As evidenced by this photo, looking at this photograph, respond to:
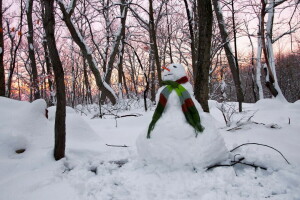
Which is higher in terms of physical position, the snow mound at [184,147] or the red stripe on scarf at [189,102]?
the red stripe on scarf at [189,102]

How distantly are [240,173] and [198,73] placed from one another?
1870mm

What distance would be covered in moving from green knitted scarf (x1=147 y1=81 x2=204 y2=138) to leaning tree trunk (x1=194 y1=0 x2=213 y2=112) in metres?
1.01

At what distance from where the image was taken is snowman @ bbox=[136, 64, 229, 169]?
83.9 inches

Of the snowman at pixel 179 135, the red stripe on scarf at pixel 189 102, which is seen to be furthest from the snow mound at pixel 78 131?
the red stripe on scarf at pixel 189 102

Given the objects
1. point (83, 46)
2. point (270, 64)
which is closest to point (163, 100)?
point (83, 46)

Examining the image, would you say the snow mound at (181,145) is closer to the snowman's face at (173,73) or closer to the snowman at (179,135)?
the snowman at (179,135)

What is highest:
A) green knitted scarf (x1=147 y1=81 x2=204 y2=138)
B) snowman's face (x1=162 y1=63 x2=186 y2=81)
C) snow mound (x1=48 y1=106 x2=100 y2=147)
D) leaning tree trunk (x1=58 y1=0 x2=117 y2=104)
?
leaning tree trunk (x1=58 y1=0 x2=117 y2=104)

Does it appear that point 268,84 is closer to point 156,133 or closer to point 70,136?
point 156,133

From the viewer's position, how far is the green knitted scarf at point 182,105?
2270 mm

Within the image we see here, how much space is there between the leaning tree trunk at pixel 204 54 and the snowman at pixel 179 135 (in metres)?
0.94

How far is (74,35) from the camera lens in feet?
21.1

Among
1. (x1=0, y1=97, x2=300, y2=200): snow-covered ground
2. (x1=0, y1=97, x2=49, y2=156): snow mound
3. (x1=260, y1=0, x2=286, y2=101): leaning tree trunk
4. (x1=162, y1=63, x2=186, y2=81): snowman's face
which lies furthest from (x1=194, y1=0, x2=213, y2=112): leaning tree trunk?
(x1=260, y1=0, x2=286, y2=101): leaning tree trunk

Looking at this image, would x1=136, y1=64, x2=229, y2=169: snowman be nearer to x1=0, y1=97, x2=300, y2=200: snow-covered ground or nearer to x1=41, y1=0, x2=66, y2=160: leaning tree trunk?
x1=0, y1=97, x2=300, y2=200: snow-covered ground

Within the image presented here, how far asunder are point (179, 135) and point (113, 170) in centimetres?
93
